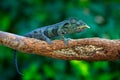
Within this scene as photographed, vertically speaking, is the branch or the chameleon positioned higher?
the chameleon

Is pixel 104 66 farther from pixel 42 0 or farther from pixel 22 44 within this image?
pixel 22 44

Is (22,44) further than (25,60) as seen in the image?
No

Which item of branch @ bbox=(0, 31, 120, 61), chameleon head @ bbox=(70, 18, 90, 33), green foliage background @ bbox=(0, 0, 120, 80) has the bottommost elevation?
branch @ bbox=(0, 31, 120, 61)

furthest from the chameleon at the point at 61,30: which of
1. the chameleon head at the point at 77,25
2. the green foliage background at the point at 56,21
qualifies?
the green foliage background at the point at 56,21

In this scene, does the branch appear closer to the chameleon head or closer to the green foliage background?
the chameleon head

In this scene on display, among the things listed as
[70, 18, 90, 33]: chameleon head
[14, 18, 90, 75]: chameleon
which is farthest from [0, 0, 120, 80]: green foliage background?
[70, 18, 90, 33]: chameleon head

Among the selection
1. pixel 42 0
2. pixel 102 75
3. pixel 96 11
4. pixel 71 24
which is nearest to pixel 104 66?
pixel 102 75
